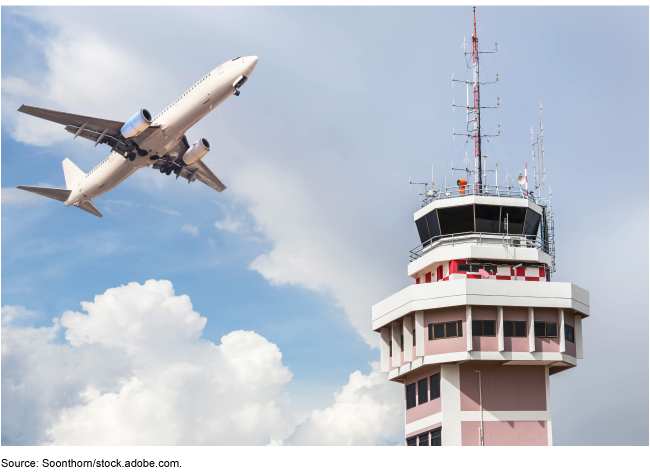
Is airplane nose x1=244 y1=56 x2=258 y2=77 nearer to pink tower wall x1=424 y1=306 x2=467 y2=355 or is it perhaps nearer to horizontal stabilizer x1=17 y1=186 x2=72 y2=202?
pink tower wall x1=424 y1=306 x2=467 y2=355

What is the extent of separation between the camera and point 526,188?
6056 cm

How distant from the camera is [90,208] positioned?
85.3 m

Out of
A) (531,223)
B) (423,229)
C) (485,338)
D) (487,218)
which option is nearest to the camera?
(485,338)

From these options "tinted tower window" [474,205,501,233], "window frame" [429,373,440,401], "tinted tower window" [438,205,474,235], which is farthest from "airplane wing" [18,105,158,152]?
"window frame" [429,373,440,401]

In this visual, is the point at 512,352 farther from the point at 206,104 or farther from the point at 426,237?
the point at 206,104

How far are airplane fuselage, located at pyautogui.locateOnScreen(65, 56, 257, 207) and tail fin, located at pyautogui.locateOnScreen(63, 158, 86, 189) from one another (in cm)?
761

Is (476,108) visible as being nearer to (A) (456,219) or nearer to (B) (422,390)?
(A) (456,219)

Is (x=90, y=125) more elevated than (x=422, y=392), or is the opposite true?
(x=90, y=125)

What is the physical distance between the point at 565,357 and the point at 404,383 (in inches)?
522

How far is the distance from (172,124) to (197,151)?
8106 millimetres

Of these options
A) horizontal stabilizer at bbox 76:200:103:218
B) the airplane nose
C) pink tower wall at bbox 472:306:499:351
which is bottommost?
pink tower wall at bbox 472:306:499:351

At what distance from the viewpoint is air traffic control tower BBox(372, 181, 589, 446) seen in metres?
52.2

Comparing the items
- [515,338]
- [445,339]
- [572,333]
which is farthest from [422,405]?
[572,333]

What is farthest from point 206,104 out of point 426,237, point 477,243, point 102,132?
point 477,243
